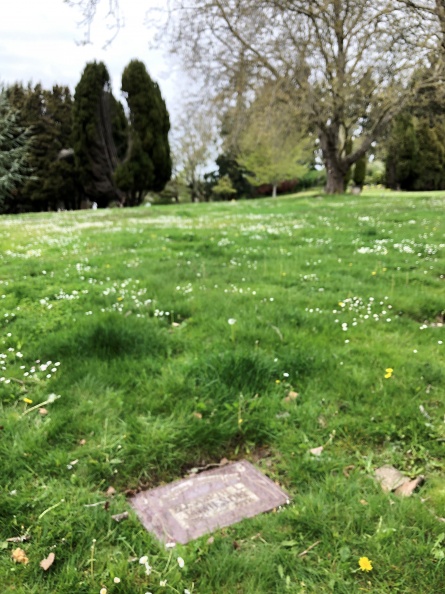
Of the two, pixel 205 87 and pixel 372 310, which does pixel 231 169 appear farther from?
pixel 372 310

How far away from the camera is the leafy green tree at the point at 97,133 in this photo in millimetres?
31328

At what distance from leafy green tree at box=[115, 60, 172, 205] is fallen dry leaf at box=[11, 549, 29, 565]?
99.9 feet

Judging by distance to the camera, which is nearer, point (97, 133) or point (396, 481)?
point (396, 481)

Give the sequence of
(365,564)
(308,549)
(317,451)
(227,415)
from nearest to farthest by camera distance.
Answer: (365,564), (308,549), (317,451), (227,415)

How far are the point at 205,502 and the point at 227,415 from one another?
31.3 inches

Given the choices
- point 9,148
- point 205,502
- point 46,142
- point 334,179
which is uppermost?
point 46,142

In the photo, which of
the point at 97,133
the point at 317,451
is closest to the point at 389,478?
the point at 317,451

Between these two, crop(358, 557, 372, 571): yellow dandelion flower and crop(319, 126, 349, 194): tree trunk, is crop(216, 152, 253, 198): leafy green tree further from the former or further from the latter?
crop(358, 557, 372, 571): yellow dandelion flower

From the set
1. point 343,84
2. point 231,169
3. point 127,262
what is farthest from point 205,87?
point 231,169

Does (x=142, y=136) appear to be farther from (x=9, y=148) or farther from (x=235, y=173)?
(x=235, y=173)

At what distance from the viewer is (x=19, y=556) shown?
2.09 m

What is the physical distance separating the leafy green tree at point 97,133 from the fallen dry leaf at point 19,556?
31902 mm

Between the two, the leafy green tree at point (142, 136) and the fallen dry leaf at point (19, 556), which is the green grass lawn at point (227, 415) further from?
the leafy green tree at point (142, 136)

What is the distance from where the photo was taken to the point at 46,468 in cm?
269
